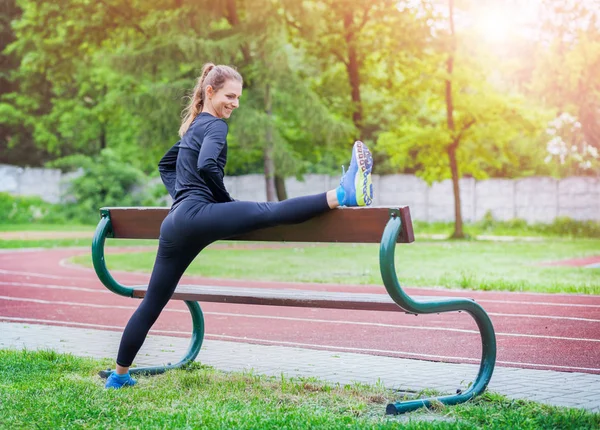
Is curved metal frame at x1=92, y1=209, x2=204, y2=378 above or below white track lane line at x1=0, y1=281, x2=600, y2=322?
above

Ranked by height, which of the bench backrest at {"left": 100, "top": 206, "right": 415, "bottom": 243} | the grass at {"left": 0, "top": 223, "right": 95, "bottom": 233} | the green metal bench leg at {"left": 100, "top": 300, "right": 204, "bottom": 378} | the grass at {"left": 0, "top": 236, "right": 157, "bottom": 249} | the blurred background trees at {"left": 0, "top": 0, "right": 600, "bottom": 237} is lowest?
the grass at {"left": 0, "top": 223, "right": 95, "bottom": 233}

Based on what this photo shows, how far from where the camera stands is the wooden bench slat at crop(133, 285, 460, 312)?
5.01m

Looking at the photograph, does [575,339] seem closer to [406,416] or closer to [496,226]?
[406,416]

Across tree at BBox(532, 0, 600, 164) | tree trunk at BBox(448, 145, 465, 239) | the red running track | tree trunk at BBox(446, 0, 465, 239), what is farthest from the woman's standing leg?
tree trunk at BBox(448, 145, 465, 239)

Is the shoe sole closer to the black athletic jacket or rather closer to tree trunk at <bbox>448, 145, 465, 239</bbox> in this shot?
the black athletic jacket

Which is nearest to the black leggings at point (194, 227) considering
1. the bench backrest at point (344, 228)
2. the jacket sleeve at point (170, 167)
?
the bench backrest at point (344, 228)

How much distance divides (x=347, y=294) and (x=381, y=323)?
407 cm

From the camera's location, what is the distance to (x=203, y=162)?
4.93 meters

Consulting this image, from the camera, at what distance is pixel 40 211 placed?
124 ft

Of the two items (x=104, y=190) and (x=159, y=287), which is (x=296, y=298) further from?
(x=104, y=190)

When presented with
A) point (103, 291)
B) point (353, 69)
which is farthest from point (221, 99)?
point (353, 69)

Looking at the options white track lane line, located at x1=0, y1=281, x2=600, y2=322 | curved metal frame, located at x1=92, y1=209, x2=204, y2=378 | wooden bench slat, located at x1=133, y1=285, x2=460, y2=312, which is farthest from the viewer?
white track lane line, located at x1=0, y1=281, x2=600, y2=322

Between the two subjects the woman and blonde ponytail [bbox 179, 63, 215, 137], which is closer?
the woman

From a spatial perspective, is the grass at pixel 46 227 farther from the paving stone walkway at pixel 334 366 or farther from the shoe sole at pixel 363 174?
the shoe sole at pixel 363 174
